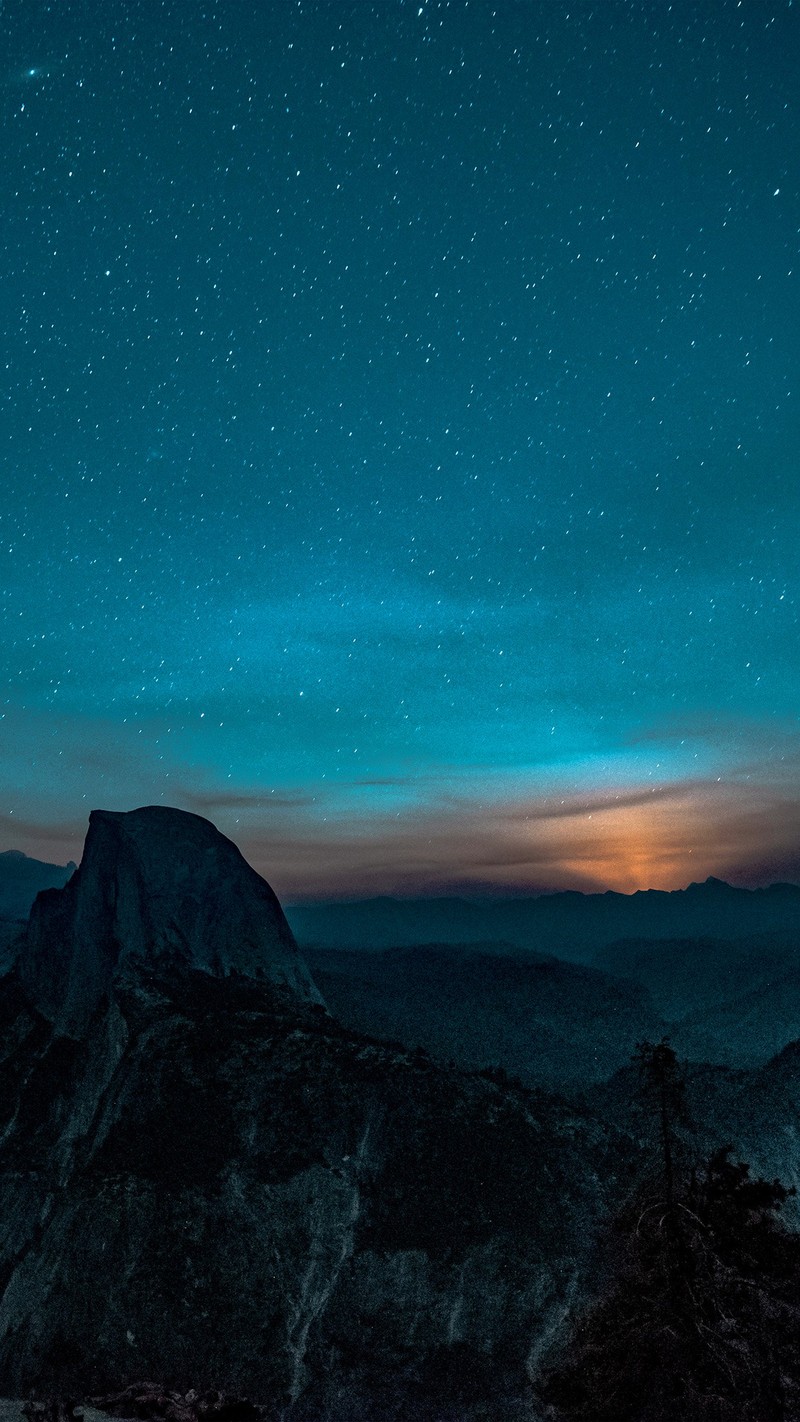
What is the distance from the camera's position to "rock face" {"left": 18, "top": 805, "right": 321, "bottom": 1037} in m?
98.1

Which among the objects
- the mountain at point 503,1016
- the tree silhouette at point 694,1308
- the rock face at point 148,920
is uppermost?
the rock face at point 148,920

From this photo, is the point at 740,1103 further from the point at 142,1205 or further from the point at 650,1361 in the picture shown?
the point at 650,1361

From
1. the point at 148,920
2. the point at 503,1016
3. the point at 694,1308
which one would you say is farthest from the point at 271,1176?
the point at 503,1016

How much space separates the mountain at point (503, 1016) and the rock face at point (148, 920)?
20.6m

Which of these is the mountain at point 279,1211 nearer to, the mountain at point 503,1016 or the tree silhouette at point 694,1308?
the tree silhouette at point 694,1308

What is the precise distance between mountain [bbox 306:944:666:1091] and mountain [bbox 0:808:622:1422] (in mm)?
40792

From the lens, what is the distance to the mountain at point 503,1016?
130 meters

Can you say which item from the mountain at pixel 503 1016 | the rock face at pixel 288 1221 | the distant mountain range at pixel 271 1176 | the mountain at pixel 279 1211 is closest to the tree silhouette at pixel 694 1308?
the distant mountain range at pixel 271 1176

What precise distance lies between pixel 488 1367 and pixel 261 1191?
20523 mm

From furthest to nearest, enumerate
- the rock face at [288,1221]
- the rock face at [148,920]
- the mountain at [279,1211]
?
the rock face at [148,920]
the mountain at [279,1211]
the rock face at [288,1221]

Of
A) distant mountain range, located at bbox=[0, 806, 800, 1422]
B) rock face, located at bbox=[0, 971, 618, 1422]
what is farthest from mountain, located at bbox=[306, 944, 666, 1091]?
rock face, located at bbox=[0, 971, 618, 1422]

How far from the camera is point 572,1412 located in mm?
39250

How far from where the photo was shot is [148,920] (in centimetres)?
10200

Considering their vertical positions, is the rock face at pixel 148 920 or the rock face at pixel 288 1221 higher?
the rock face at pixel 148 920
